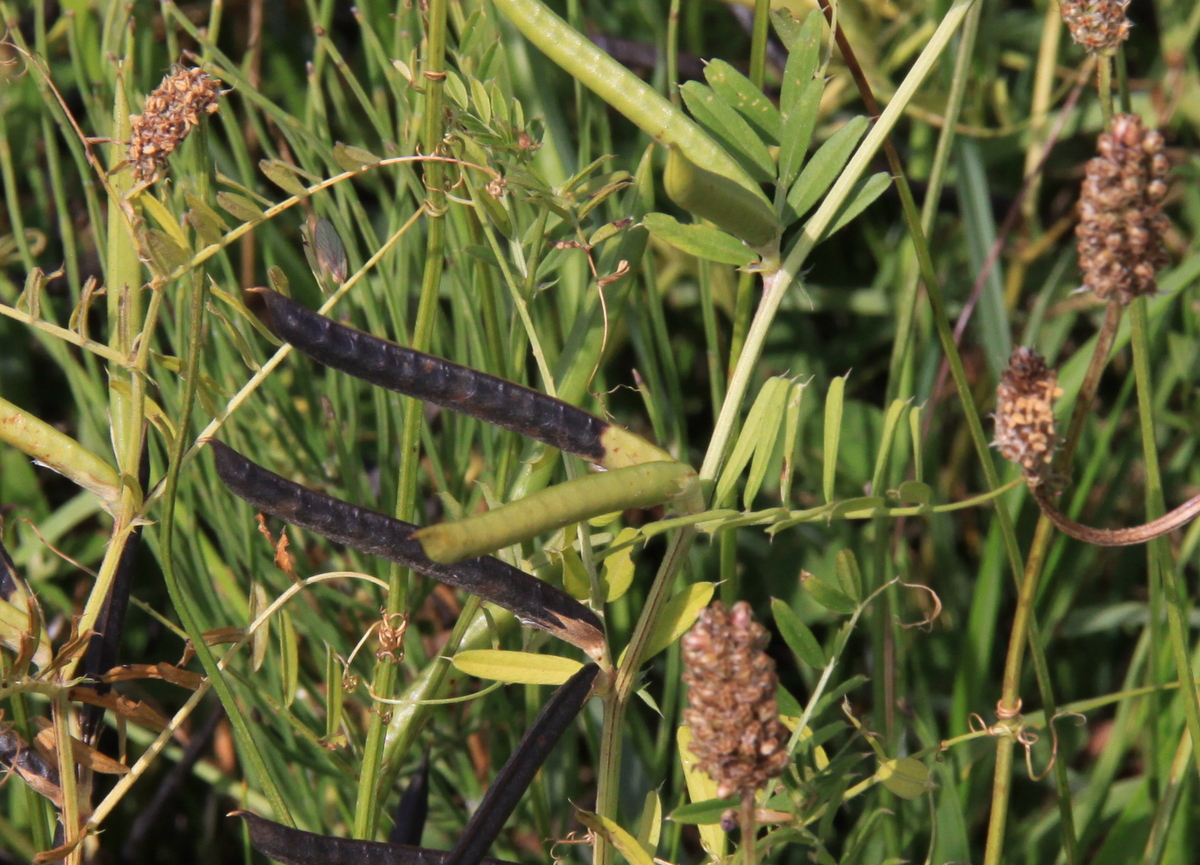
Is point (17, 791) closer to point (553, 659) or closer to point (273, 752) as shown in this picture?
point (273, 752)

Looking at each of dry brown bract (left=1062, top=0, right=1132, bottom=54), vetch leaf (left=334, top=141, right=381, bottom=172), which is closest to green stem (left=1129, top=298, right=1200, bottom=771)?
dry brown bract (left=1062, top=0, right=1132, bottom=54)

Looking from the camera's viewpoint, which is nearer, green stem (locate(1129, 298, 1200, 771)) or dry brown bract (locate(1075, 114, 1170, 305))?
dry brown bract (locate(1075, 114, 1170, 305))

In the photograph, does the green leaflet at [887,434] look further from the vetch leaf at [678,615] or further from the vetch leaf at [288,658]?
the vetch leaf at [288,658]

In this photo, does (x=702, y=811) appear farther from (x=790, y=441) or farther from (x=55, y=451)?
(x=55, y=451)

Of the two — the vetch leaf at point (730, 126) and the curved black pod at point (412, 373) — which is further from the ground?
the vetch leaf at point (730, 126)

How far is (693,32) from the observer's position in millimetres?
1003

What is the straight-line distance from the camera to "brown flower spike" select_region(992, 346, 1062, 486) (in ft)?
1.14

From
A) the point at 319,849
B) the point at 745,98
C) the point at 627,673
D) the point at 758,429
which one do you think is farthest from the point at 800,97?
the point at 319,849

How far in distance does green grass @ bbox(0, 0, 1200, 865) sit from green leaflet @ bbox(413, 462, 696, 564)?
46mm

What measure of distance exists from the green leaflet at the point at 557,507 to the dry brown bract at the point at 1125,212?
15 cm

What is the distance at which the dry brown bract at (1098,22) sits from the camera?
39cm

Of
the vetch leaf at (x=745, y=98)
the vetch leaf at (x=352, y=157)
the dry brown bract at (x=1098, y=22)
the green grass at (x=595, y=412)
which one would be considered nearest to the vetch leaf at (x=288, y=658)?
the green grass at (x=595, y=412)

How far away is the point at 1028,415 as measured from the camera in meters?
0.35

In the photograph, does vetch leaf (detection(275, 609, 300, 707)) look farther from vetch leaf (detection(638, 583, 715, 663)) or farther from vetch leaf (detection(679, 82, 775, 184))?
vetch leaf (detection(679, 82, 775, 184))
